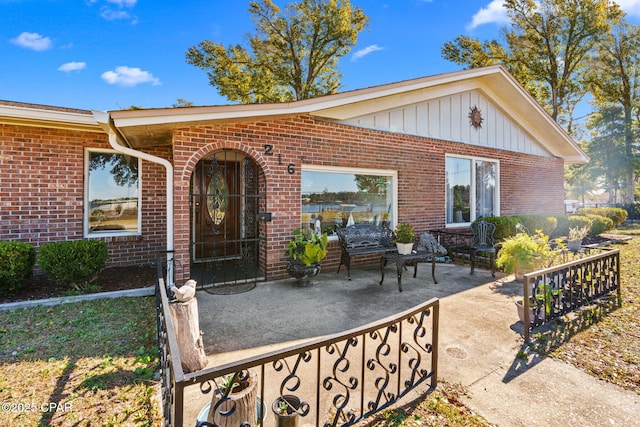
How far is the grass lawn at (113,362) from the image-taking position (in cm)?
217

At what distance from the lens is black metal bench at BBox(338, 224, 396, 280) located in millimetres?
5754

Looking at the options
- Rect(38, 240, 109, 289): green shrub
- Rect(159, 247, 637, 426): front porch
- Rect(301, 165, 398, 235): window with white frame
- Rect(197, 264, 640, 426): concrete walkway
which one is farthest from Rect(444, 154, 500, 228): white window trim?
Rect(38, 240, 109, 289): green shrub

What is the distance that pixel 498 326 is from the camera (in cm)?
363

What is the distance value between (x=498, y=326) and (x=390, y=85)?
4.72 metres

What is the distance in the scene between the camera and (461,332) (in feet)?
11.3

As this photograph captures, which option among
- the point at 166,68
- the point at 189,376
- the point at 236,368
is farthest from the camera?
the point at 166,68

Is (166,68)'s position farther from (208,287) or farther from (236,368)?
(236,368)

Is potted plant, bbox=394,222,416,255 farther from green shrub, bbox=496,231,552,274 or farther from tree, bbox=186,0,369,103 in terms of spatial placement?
tree, bbox=186,0,369,103

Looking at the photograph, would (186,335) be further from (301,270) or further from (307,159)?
(307,159)

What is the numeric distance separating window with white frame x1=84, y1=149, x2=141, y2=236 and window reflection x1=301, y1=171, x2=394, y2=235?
3617mm

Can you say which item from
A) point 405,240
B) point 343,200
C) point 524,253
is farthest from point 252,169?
point 524,253

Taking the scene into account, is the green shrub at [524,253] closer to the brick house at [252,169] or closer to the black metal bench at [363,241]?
the black metal bench at [363,241]

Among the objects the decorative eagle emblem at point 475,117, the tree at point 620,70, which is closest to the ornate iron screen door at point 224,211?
the decorative eagle emblem at point 475,117

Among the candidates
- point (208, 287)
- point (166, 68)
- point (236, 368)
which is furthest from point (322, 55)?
point (236, 368)
